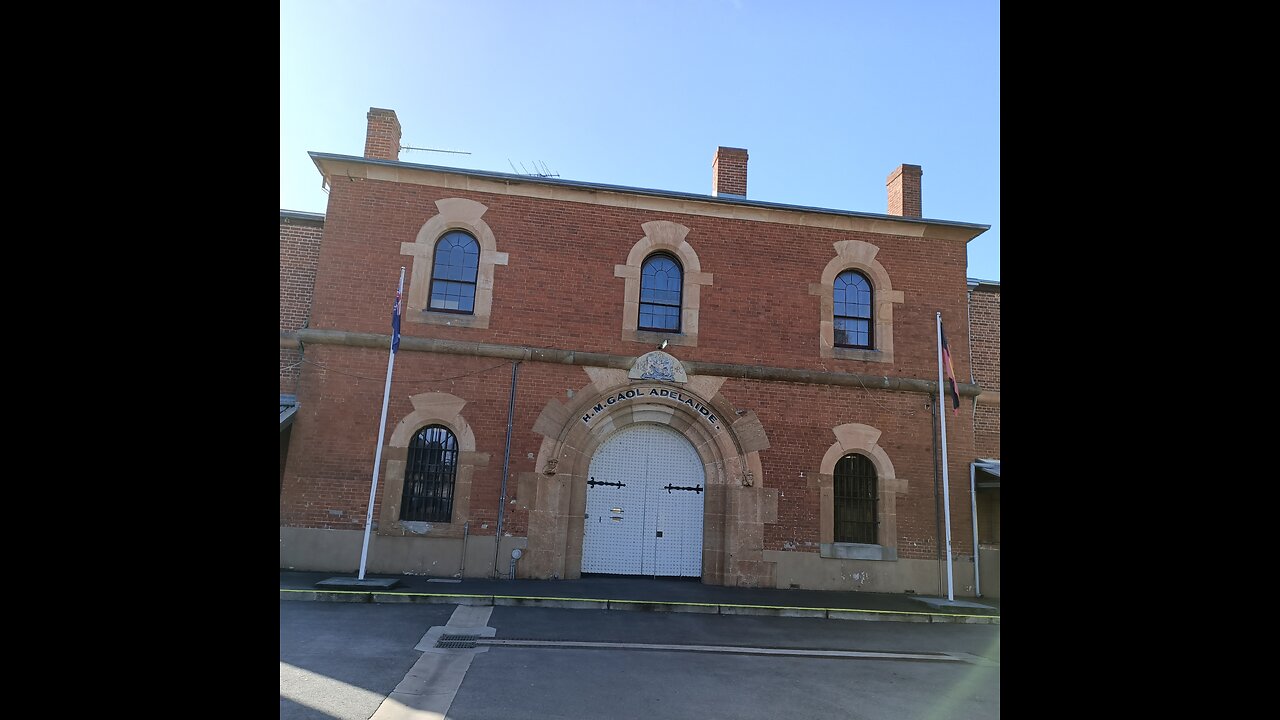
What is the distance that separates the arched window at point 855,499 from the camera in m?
13.9

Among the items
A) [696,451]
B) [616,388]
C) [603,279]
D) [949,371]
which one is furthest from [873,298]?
[616,388]

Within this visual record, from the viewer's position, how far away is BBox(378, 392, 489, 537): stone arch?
41.6ft

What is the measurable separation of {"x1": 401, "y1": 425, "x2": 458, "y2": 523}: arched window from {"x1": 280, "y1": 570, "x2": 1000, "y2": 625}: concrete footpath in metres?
1.24

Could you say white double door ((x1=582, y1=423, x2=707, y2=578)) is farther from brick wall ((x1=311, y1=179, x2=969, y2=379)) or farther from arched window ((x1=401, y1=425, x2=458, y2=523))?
arched window ((x1=401, y1=425, x2=458, y2=523))

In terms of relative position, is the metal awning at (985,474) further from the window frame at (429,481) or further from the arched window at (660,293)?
the window frame at (429,481)

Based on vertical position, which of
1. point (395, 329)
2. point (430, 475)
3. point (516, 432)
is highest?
point (395, 329)

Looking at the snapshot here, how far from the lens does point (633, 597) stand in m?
11.3

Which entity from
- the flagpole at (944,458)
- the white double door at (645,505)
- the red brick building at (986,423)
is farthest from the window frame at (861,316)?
the white double door at (645,505)

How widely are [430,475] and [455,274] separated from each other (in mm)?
3892

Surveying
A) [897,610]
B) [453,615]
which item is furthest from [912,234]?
[453,615]

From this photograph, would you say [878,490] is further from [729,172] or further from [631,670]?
[631,670]

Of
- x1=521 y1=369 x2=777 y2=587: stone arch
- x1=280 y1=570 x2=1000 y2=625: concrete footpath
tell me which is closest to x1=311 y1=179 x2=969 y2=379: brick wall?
x1=521 y1=369 x2=777 y2=587: stone arch
